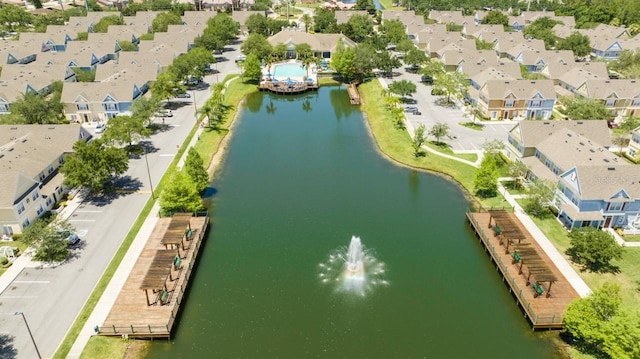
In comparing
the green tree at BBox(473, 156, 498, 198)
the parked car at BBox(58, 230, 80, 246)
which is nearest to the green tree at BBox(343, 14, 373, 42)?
the green tree at BBox(473, 156, 498, 198)

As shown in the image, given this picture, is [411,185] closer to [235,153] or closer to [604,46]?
[235,153]

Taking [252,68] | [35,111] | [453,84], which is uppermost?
[453,84]

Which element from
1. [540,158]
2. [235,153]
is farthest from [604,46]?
[235,153]

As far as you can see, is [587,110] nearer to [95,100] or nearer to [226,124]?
[226,124]

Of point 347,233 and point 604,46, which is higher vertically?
point 604,46

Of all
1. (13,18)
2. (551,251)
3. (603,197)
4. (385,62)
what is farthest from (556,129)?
(13,18)

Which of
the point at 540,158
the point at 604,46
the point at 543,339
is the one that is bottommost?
the point at 543,339

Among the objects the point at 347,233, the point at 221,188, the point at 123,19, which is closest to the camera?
the point at 347,233

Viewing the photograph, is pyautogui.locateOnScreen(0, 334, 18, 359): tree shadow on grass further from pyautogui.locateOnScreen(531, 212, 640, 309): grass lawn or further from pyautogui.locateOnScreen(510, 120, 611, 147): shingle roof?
pyautogui.locateOnScreen(510, 120, 611, 147): shingle roof
